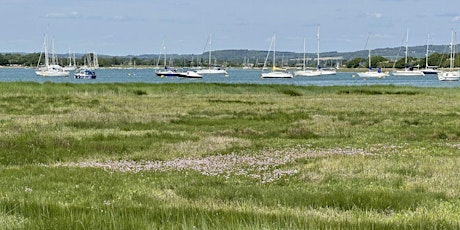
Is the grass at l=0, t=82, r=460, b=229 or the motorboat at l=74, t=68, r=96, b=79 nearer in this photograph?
the grass at l=0, t=82, r=460, b=229

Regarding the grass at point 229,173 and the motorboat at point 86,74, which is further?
the motorboat at point 86,74

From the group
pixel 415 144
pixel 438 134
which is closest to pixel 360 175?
pixel 415 144

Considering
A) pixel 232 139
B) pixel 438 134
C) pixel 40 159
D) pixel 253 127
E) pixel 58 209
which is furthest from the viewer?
pixel 253 127

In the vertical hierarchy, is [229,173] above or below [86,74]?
above

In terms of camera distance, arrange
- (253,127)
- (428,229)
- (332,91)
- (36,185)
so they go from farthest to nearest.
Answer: (332,91) < (253,127) < (36,185) < (428,229)

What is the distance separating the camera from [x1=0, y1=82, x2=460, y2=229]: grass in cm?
944

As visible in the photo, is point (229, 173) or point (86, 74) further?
point (86, 74)

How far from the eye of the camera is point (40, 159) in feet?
72.7

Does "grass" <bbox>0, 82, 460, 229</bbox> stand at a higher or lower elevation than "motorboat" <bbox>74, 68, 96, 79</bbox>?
higher

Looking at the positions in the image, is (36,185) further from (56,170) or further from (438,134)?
(438,134)

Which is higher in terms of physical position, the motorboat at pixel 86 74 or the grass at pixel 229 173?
the grass at pixel 229 173

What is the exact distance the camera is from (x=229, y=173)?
18.3 meters

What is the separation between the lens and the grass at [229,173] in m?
9.44

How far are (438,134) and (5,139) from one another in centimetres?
1998
